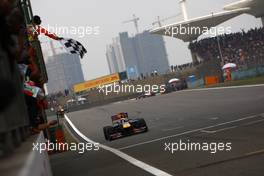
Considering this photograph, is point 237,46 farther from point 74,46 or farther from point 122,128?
point 74,46

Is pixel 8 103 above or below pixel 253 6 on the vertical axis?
below

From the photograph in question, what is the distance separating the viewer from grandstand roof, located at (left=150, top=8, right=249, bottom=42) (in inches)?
4028

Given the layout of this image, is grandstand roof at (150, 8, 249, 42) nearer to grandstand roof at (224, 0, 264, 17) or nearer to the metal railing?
grandstand roof at (224, 0, 264, 17)

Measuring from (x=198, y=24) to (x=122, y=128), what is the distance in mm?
87719

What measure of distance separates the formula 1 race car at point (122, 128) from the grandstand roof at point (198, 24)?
7674 cm

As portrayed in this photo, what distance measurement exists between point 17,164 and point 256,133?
426 inches

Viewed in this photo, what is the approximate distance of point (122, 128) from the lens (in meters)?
22.8

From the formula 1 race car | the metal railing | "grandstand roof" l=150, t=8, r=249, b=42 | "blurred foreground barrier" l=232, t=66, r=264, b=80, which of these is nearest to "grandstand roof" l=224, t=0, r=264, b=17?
"grandstand roof" l=150, t=8, r=249, b=42

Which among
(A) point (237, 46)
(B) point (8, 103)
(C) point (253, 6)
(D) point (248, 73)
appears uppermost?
Answer: (C) point (253, 6)

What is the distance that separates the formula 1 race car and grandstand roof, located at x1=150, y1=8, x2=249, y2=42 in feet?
252

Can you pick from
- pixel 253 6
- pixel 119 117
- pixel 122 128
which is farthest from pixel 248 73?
pixel 253 6

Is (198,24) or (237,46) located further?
(198,24)

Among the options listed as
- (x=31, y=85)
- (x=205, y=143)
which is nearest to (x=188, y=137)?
(x=205, y=143)

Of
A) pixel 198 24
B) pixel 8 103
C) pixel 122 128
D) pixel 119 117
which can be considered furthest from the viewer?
pixel 198 24
